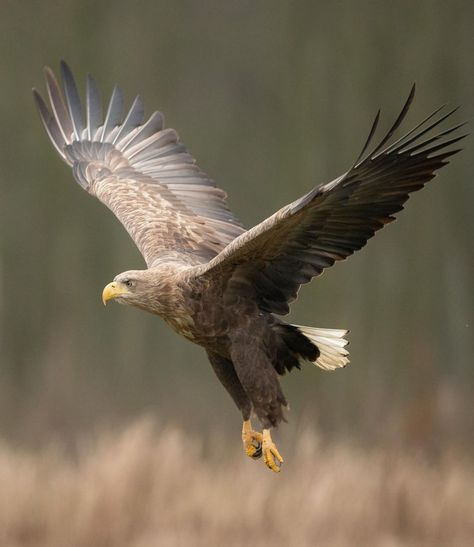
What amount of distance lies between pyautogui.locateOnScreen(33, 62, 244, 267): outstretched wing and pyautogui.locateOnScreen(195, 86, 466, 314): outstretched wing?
565 millimetres

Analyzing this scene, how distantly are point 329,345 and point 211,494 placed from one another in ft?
11.2

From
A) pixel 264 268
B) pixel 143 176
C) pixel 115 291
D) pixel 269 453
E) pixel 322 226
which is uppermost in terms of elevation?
pixel 143 176

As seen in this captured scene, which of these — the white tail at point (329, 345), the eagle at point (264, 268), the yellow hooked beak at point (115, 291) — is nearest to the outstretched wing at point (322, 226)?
the eagle at point (264, 268)

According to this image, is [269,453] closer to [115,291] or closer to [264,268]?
[264,268]

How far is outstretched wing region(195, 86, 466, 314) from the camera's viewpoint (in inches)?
236

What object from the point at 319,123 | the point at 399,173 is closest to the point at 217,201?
the point at 399,173

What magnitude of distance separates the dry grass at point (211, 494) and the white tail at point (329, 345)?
3.13 meters

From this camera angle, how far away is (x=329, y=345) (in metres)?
6.71

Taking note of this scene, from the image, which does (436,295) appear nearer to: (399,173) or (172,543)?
(172,543)

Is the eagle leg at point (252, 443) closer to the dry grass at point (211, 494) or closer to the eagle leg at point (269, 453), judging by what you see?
the eagle leg at point (269, 453)

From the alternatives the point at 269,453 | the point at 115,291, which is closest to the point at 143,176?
the point at 115,291

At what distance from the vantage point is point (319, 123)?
420 inches

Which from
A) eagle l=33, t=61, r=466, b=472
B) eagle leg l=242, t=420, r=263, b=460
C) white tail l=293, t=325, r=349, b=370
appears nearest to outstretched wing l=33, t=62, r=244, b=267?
eagle l=33, t=61, r=466, b=472

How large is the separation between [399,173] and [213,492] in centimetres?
430
